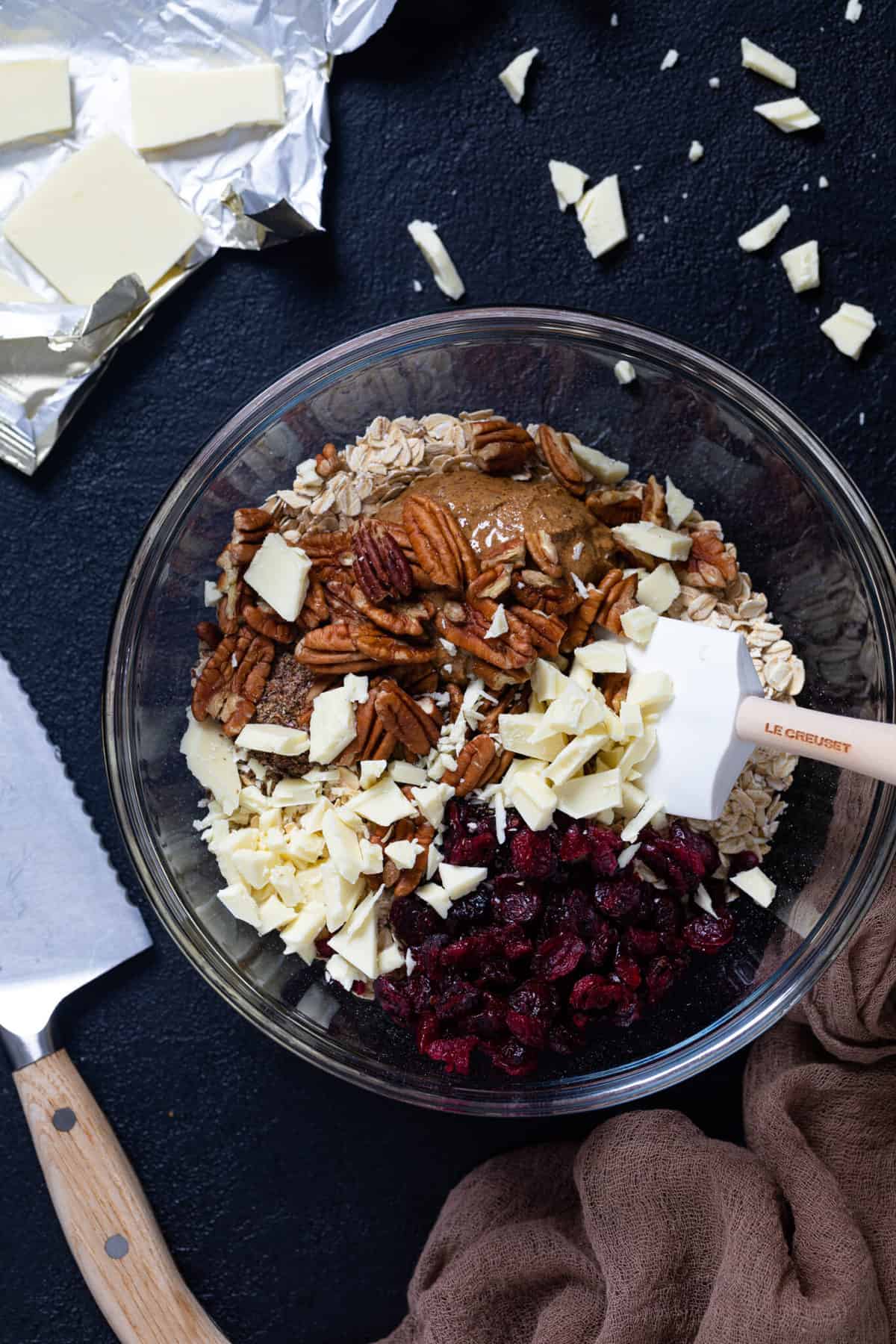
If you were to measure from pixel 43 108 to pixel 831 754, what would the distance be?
4.53 ft

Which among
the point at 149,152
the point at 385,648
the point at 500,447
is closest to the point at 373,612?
the point at 385,648

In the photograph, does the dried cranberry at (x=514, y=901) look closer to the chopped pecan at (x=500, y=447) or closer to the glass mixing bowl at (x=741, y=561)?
the glass mixing bowl at (x=741, y=561)

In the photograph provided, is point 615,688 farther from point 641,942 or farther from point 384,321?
point 384,321

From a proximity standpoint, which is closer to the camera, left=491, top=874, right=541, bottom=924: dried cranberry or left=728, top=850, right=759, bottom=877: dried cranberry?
left=491, top=874, right=541, bottom=924: dried cranberry

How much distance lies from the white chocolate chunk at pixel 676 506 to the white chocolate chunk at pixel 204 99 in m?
0.77

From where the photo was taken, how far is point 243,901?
4.27ft

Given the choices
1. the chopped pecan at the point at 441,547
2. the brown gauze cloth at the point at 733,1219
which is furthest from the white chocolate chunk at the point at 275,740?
the brown gauze cloth at the point at 733,1219

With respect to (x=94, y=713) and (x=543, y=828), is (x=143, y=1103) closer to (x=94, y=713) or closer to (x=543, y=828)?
(x=94, y=713)

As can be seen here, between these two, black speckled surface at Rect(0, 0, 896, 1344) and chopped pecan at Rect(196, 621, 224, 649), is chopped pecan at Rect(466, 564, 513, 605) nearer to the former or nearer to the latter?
chopped pecan at Rect(196, 621, 224, 649)

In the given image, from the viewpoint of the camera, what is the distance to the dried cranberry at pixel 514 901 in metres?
1.29

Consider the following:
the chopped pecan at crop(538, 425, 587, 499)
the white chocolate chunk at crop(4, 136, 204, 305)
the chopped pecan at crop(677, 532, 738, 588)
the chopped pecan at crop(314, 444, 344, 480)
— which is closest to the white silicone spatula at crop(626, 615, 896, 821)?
the chopped pecan at crop(677, 532, 738, 588)

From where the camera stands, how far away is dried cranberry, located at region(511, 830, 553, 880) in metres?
1.27

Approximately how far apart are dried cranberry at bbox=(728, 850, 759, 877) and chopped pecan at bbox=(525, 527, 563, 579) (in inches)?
17.7

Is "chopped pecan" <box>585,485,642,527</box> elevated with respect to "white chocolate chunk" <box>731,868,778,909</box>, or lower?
elevated
